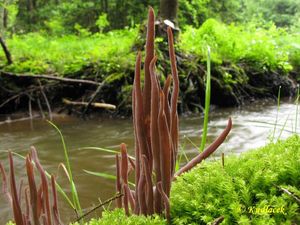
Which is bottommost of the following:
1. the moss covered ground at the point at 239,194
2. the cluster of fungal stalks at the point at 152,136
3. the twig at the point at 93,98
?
the twig at the point at 93,98

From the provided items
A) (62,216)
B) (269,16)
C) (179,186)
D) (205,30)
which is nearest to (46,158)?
(62,216)

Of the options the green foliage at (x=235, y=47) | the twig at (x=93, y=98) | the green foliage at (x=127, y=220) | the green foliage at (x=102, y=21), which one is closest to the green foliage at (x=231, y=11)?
the green foliage at (x=102, y=21)

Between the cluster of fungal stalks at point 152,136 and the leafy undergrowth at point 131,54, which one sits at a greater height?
the leafy undergrowth at point 131,54

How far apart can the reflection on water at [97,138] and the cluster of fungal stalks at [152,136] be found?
177 cm

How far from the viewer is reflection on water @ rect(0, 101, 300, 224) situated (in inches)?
138

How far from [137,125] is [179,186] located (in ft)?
1.07

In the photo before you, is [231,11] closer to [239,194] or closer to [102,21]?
[102,21]

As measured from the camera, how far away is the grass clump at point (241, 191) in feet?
3.66

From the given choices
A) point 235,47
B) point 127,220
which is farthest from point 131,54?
point 127,220

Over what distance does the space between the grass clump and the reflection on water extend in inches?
68.8

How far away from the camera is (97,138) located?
17.5ft

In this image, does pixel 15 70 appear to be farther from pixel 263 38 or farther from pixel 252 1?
pixel 252 1

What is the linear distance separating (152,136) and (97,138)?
4.25 metres

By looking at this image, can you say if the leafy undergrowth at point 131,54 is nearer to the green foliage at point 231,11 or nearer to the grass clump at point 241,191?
the green foliage at point 231,11
